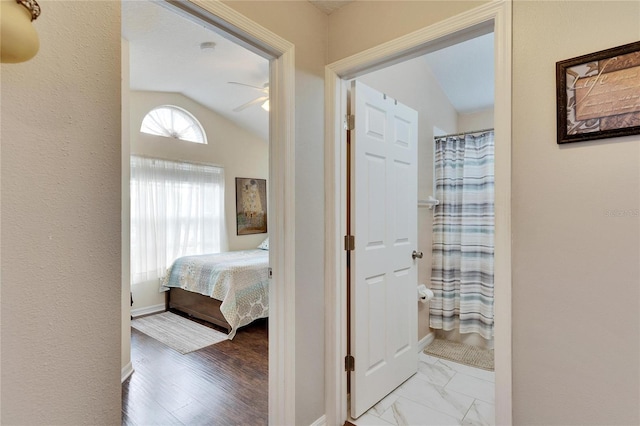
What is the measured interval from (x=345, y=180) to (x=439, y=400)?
163cm

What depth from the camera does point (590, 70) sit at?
1.08 metres

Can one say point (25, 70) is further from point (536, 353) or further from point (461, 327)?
point (461, 327)

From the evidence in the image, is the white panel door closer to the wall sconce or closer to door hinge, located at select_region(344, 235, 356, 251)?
door hinge, located at select_region(344, 235, 356, 251)

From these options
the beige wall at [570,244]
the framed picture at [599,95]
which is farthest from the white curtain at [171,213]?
the framed picture at [599,95]

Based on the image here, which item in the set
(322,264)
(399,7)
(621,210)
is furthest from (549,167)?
(322,264)

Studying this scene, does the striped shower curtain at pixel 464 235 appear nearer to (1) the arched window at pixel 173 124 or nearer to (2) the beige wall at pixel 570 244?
(2) the beige wall at pixel 570 244

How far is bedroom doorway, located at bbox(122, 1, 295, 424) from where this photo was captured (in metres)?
1.60

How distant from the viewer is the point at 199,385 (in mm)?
2377

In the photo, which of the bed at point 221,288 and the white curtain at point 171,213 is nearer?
the bed at point 221,288

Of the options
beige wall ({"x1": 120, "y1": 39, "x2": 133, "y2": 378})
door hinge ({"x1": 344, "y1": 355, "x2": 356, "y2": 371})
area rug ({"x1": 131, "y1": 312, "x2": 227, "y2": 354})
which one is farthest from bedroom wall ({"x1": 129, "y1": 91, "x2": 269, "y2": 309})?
door hinge ({"x1": 344, "y1": 355, "x2": 356, "y2": 371})

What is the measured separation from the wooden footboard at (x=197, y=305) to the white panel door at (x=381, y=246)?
1930mm

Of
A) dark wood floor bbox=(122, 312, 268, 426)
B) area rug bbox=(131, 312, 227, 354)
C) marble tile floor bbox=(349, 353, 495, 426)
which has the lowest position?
area rug bbox=(131, 312, 227, 354)

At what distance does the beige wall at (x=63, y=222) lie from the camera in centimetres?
51

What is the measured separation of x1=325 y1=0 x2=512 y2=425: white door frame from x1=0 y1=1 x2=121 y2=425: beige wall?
128cm
